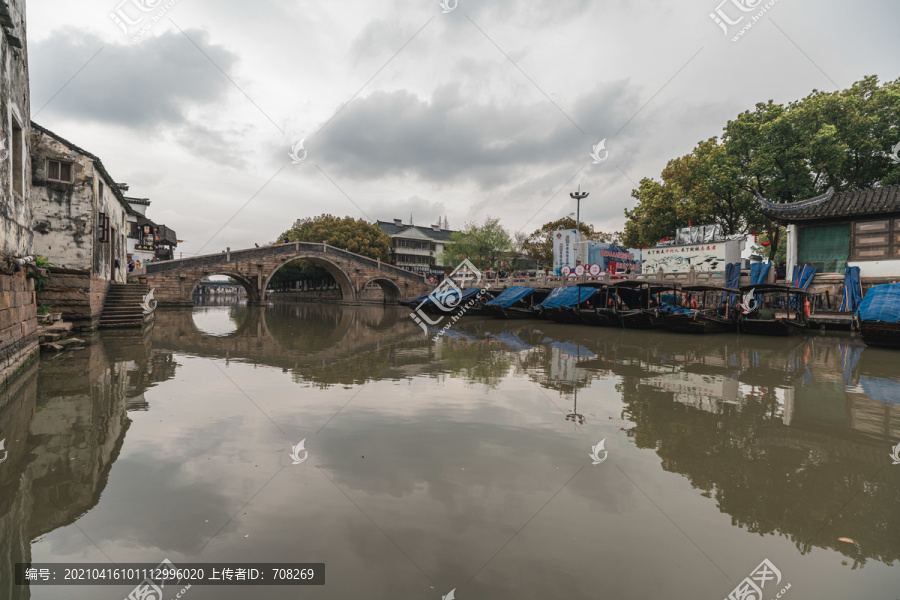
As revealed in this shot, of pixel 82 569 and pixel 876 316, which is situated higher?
pixel 876 316

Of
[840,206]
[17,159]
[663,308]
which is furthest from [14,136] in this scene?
[840,206]

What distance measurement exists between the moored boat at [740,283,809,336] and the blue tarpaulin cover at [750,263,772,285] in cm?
75

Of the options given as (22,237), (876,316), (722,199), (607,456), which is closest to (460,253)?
(722,199)

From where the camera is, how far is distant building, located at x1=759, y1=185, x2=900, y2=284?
17312 millimetres

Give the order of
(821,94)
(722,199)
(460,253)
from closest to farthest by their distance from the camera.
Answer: (821,94) < (722,199) < (460,253)

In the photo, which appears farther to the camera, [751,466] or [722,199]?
[722,199]

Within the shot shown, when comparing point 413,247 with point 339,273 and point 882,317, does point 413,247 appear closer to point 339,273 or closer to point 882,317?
point 339,273

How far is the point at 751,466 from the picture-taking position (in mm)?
4504

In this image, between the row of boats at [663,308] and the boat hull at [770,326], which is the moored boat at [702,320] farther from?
the boat hull at [770,326]

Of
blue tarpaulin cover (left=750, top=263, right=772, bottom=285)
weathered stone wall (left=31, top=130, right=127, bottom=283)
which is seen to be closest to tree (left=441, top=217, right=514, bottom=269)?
blue tarpaulin cover (left=750, top=263, right=772, bottom=285)

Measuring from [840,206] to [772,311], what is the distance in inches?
211

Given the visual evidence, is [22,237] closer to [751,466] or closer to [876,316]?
[751,466]

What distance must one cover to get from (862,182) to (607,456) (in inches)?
968
